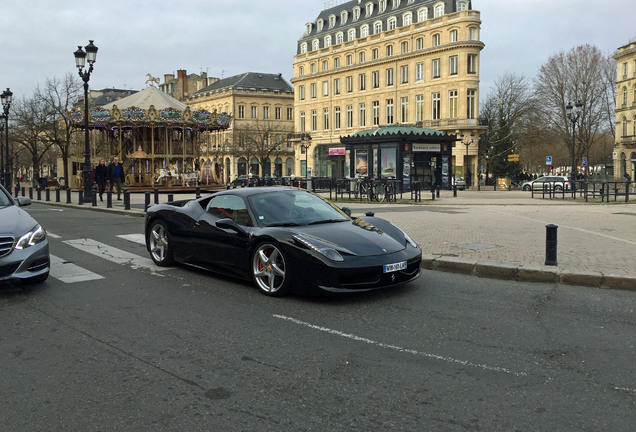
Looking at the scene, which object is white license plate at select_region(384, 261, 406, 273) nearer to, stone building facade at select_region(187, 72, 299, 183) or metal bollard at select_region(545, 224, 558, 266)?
metal bollard at select_region(545, 224, 558, 266)

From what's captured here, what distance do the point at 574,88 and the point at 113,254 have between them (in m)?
58.8

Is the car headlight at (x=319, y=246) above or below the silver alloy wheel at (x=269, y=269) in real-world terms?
above

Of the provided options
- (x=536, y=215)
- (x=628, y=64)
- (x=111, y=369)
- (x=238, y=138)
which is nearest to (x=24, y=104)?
(x=238, y=138)

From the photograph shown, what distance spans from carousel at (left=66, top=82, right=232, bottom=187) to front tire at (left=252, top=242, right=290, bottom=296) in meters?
30.2

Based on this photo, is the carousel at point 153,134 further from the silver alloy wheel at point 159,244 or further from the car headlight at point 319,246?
the car headlight at point 319,246

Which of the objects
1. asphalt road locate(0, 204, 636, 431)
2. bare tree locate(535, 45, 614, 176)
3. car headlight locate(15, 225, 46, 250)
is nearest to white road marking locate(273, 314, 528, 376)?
asphalt road locate(0, 204, 636, 431)

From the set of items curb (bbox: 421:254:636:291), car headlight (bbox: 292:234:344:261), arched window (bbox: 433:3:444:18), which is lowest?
curb (bbox: 421:254:636:291)

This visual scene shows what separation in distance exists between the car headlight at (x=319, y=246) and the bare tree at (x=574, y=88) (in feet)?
190

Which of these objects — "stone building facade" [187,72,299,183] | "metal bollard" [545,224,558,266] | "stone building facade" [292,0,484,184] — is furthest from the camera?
"stone building facade" [187,72,299,183]

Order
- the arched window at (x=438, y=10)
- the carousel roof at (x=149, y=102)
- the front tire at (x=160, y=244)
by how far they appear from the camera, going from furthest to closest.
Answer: the arched window at (x=438, y=10) → the carousel roof at (x=149, y=102) → the front tire at (x=160, y=244)

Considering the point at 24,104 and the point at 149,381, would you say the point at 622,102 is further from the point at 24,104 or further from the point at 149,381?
the point at 149,381

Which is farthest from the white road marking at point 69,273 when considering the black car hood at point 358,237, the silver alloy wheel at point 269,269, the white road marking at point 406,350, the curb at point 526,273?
the curb at point 526,273

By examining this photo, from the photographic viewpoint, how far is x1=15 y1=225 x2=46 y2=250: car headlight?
6469 millimetres

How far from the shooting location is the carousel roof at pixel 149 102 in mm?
36219
